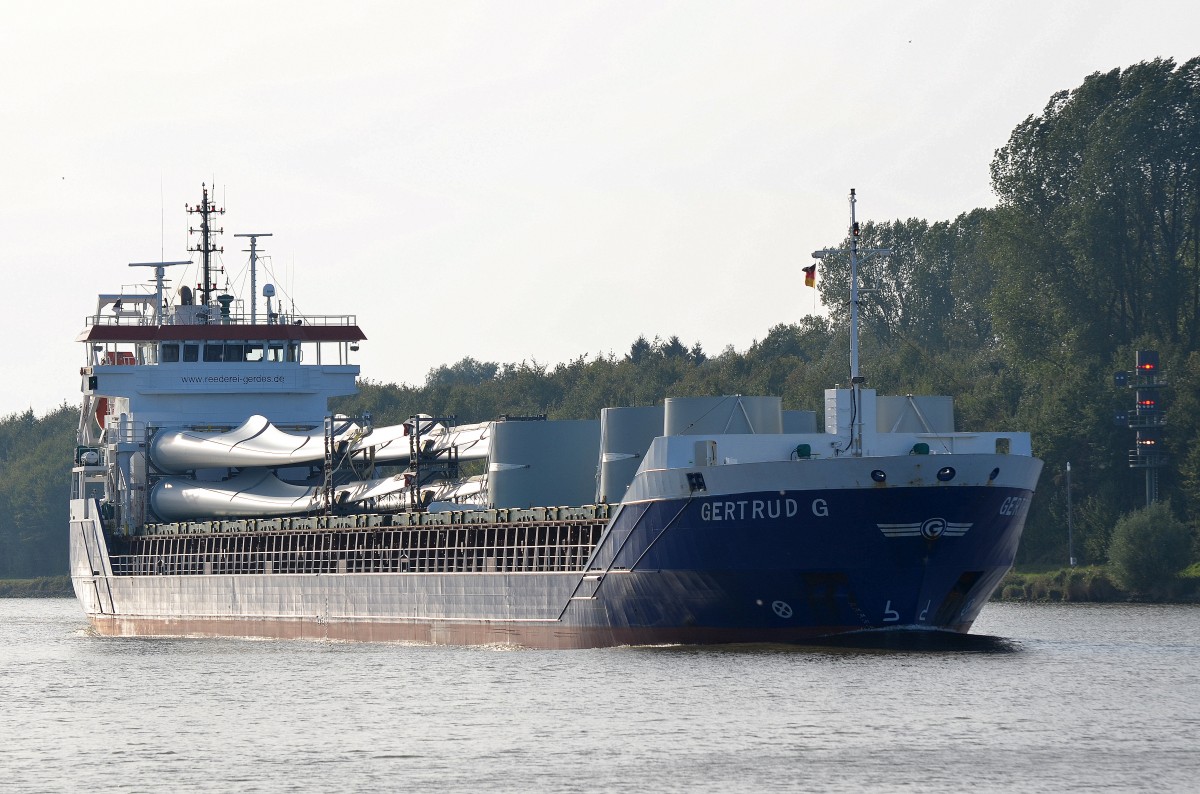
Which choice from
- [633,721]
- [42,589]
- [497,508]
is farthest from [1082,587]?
[42,589]

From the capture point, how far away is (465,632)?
2347 inches

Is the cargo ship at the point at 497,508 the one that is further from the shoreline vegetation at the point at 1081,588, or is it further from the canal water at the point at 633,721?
the shoreline vegetation at the point at 1081,588

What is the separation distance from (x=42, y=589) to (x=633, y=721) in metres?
115

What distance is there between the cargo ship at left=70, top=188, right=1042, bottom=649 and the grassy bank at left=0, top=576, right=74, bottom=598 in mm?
61169

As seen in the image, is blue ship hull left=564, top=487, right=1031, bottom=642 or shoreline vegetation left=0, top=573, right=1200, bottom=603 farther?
shoreline vegetation left=0, top=573, right=1200, bottom=603

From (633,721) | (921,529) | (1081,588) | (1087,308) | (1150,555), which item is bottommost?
(633,721)

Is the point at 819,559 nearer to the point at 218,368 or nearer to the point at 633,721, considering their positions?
the point at 633,721

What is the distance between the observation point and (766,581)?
161 feet

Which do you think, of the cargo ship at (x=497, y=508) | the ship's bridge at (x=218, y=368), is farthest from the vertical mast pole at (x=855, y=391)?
the ship's bridge at (x=218, y=368)

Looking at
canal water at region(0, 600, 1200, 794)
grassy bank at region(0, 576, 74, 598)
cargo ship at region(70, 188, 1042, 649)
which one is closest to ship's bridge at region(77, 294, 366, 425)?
cargo ship at region(70, 188, 1042, 649)

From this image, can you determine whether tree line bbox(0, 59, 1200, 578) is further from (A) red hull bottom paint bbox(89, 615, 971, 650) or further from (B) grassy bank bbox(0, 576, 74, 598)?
(B) grassy bank bbox(0, 576, 74, 598)

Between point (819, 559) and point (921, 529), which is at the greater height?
point (921, 529)

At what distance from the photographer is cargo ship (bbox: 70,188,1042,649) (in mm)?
48406

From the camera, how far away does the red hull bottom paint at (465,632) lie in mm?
49938
